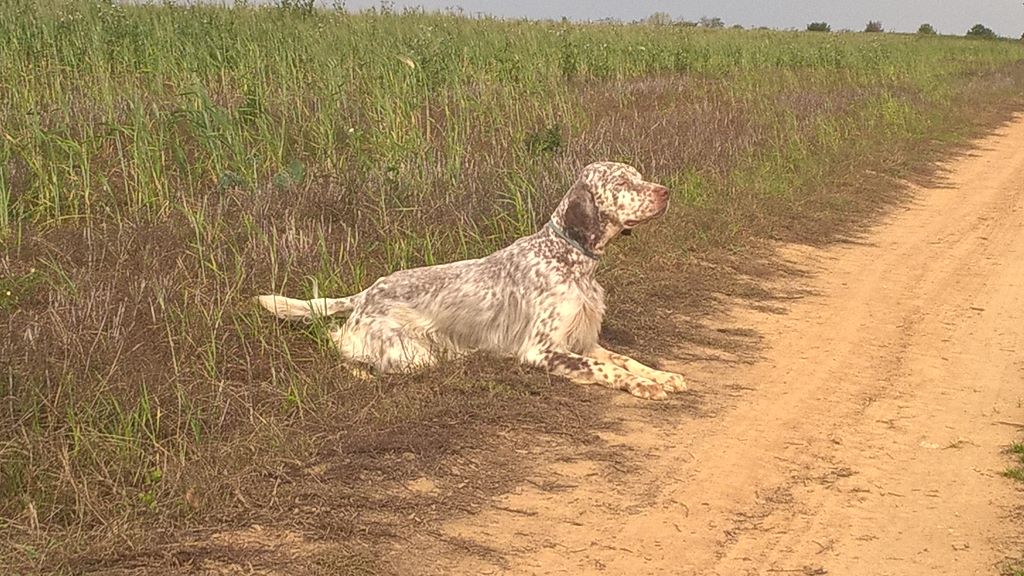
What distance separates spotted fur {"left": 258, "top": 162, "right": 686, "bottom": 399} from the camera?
5.57 metres

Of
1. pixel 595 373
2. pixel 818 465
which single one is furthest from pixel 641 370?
pixel 818 465

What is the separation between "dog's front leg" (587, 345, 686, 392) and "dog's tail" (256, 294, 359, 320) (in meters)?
1.35

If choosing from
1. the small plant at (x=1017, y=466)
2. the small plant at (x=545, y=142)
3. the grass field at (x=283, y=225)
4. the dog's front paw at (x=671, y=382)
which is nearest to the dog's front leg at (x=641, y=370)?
the dog's front paw at (x=671, y=382)

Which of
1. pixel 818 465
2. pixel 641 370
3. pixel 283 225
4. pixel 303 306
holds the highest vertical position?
pixel 283 225

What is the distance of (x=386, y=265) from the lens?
268 inches

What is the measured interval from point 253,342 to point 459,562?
2.26m

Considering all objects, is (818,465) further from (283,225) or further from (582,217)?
Result: (283,225)

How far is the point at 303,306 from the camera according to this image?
227 inches

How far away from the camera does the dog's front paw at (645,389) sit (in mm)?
5355

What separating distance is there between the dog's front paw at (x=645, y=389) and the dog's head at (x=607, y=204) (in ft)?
2.55

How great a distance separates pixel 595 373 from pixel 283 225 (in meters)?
2.53

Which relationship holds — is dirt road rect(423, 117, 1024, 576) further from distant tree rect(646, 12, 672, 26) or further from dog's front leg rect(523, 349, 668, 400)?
distant tree rect(646, 12, 672, 26)

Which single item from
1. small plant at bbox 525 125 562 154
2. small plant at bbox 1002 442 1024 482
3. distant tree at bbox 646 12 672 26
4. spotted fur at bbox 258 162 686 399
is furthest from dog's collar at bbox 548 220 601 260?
distant tree at bbox 646 12 672 26

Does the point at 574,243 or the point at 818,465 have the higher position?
the point at 574,243
